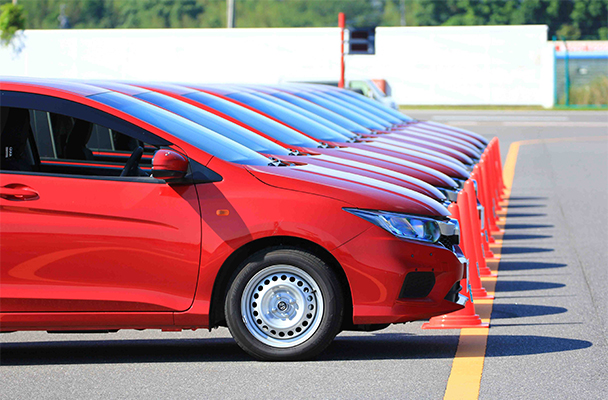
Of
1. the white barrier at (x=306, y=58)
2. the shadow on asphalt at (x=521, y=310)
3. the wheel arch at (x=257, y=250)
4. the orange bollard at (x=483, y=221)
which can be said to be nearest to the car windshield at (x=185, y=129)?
the wheel arch at (x=257, y=250)

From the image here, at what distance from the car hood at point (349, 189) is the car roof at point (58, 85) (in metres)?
1.08

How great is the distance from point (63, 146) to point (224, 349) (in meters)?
2.38

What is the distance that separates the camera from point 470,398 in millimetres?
4660

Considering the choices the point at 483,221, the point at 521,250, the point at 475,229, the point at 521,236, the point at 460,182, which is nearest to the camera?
the point at 475,229

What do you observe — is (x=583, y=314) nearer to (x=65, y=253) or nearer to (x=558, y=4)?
(x=65, y=253)

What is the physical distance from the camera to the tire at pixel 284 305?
525 centimetres

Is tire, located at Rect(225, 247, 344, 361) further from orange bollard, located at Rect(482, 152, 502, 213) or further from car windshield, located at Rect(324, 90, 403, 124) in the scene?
car windshield, located at Rect(324, 90, 403, 124)

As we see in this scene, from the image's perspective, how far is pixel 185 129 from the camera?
5.70m

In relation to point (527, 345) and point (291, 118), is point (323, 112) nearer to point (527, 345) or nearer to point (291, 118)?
point (291, 118)

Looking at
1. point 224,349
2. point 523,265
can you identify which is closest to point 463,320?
point 224,349

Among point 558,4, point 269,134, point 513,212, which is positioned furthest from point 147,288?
point 558,4

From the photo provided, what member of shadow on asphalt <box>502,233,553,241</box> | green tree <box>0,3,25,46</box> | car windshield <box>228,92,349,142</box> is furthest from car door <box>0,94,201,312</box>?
green tree <box>0,3,25,46</box>

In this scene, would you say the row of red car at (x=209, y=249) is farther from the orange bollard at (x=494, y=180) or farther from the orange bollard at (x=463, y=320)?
the orange bollard at (x=494, y=180)

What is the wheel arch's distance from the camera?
530 centimetres
